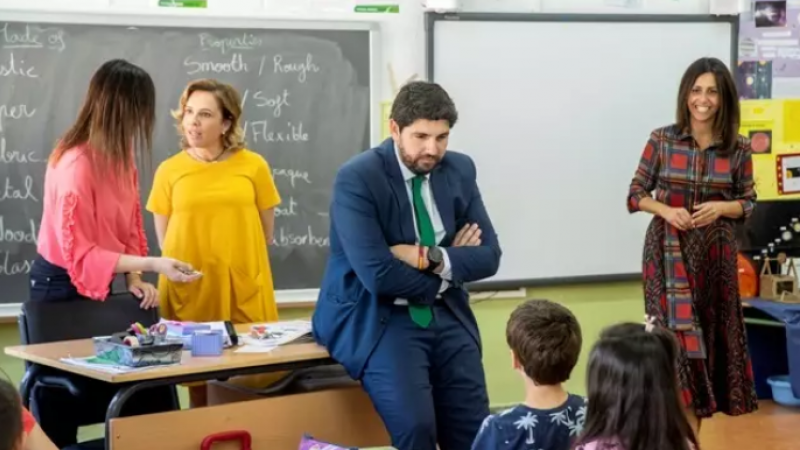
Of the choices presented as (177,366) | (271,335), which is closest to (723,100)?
(271,335)

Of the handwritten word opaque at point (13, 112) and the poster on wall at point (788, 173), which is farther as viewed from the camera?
the poster on wall at point (788, 173)

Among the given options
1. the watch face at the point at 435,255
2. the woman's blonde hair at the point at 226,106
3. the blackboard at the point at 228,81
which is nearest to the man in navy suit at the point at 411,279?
the watch face at the point at 435,255

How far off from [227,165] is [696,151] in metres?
1.70

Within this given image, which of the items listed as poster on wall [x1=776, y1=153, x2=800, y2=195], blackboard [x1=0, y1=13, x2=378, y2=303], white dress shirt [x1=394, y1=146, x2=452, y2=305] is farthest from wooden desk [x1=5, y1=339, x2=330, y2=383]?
poster on wall [x1=776, y1=153, x2=800, y2=195]

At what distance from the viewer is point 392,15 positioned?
511 centimetres

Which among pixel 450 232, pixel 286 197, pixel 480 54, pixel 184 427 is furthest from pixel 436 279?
pixel 480 54

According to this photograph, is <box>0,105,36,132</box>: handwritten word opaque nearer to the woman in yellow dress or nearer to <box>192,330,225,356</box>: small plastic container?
the woman in yellow dress

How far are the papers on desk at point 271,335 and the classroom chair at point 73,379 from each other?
321 mm

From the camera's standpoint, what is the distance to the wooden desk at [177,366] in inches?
126

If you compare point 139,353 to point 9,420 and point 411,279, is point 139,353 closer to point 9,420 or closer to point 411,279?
point 411,279

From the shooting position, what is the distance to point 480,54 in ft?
17.2

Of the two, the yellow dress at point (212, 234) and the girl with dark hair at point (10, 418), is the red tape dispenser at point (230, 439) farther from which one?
the girl with dark hair at point (10, 418)

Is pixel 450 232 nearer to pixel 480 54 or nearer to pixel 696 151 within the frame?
pixel 696 151

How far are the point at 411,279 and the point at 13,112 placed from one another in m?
1.97
